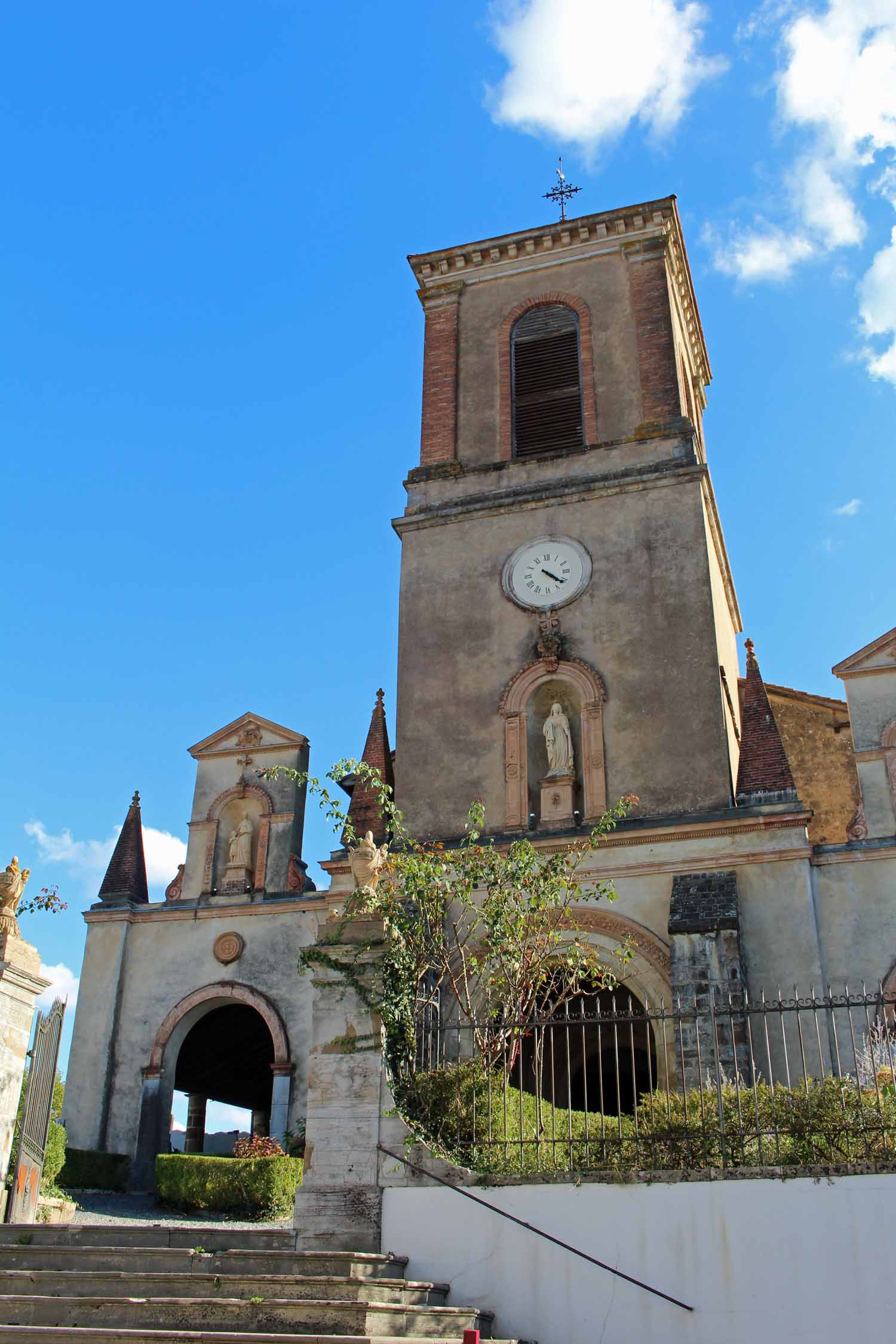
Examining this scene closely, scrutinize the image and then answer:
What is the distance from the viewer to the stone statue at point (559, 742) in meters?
19.3

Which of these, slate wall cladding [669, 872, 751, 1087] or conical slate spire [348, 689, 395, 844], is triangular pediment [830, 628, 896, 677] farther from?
conical slate spire [348, 689, 395, 844]

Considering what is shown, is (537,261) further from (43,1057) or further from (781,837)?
(43,1057)

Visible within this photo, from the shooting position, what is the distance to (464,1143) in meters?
11.0

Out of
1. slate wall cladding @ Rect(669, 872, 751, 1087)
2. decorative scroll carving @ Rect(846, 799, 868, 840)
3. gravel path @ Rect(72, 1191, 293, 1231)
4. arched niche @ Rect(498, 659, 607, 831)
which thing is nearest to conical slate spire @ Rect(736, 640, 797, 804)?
decorative scroll carving @ Rect(846, 799, 868, 840)

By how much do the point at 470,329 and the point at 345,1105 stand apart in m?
16.8

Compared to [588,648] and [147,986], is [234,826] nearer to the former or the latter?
[147,986]

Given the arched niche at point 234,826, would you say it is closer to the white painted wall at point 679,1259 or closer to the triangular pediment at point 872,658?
the triangular pediment at point 872,658

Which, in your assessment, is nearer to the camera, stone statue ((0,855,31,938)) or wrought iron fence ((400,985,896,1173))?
wrought iron fence ((400,985,896,1173))

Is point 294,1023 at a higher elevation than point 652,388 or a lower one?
lower

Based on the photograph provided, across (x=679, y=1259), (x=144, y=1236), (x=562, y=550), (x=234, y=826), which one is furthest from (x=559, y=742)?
(x=679, y=1259)

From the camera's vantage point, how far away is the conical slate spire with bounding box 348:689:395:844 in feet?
65.5

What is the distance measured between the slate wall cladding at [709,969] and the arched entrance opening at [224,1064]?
26.8ft

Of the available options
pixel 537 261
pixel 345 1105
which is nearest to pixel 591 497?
pixel 537 261

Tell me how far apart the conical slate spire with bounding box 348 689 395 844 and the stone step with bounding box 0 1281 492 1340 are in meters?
10.7
